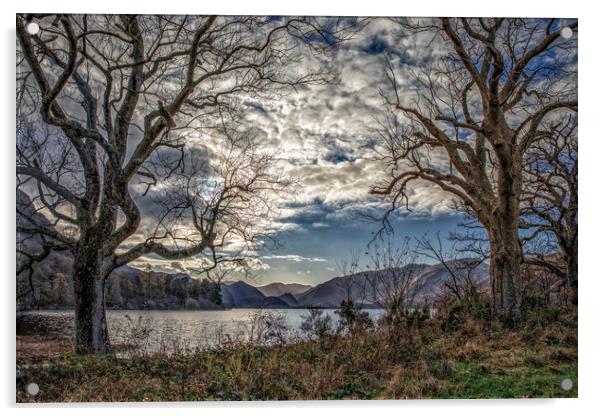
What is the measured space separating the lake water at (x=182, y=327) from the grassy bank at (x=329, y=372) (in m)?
0.11

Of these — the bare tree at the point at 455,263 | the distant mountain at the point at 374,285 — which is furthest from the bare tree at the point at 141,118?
the bare tree at the point at 455,263

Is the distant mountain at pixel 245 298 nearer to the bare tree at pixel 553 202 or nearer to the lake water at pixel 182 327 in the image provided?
the lake water at pixel 182 327

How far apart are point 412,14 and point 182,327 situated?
3.96 meters

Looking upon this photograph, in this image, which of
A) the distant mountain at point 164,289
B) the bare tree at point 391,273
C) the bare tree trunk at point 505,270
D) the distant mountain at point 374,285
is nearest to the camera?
the distant mountain at point 164,289

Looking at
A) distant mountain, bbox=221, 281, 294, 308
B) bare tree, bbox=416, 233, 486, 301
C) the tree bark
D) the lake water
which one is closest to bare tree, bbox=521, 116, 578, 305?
the tree bark

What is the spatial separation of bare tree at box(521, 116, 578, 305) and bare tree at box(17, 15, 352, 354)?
2711 millimetres

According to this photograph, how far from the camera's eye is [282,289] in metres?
4.98

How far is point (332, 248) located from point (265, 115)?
60.8 inches

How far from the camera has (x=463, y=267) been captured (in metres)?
5.43

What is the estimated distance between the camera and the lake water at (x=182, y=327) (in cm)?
489

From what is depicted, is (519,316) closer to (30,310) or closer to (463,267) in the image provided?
(463,267)

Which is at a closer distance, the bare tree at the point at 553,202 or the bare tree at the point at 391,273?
the bare tree at the point at 391,273

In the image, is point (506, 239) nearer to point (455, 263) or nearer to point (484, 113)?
point (455, 263)
